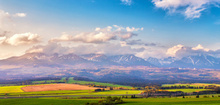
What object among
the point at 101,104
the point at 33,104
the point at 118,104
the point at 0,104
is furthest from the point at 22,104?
the point at 118,104

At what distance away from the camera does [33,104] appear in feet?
356

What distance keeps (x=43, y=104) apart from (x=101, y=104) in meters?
33.2

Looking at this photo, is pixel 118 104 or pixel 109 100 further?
pixel 109 100

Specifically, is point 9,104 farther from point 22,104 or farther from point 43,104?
point 43,104

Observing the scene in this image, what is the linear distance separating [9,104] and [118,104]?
6224 centimetres

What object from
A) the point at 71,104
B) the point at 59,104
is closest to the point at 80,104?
the point at 71,104

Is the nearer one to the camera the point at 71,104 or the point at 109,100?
the point at 71,104

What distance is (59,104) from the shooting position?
107188mm

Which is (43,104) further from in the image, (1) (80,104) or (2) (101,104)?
(2) (101,104)

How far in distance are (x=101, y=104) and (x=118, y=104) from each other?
9242mm

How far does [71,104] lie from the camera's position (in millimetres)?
107062

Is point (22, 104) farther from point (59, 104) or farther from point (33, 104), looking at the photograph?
point (59, 104)

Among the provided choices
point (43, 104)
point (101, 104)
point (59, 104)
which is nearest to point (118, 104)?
point (101, 104)

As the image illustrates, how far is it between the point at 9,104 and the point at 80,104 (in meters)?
40.9
